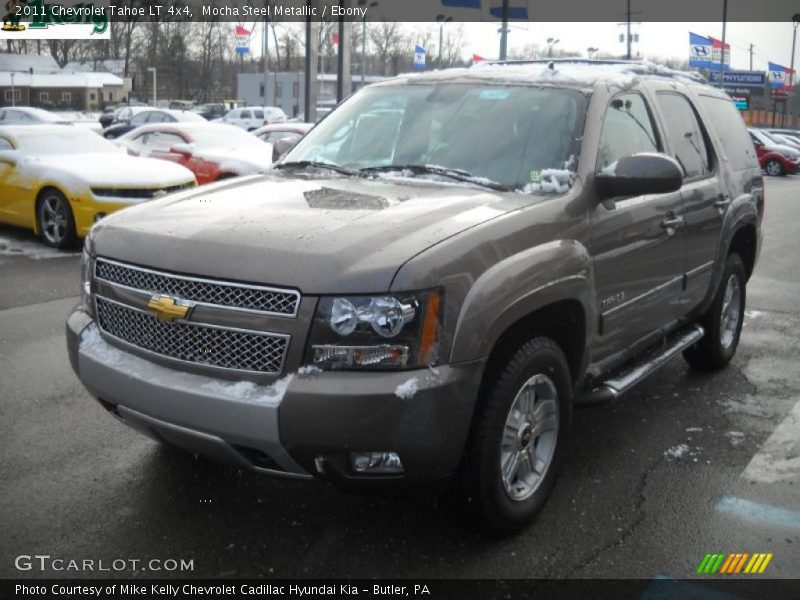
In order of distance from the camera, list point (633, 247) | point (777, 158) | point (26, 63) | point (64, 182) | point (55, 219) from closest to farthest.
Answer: point (633, 247)
point (64, 182)
point (55, 219)
point (777, 158)
point (26, 63)

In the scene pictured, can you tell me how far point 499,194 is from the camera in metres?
3.85

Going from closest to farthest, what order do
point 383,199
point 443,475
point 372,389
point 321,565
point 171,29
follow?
1. point 372,389
2. point 443,475
3. point 321,565
4. point 383,199
5. point 171,29

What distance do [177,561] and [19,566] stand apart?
58 cm

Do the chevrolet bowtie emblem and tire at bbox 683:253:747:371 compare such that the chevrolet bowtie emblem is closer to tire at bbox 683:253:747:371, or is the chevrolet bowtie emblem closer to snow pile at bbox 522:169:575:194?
snow pile at bbox 522:169:575:194

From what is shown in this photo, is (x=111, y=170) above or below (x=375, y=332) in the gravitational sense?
above

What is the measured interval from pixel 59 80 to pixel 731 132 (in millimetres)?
79323

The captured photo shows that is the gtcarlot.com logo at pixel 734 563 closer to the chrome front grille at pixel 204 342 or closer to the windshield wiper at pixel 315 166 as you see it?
the chrome front grille at pixel 204 342

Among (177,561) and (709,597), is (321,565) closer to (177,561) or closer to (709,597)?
(177,561)

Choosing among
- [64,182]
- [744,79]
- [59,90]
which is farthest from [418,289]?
[59,90]

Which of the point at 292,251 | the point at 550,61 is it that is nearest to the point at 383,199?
the point at 292,251

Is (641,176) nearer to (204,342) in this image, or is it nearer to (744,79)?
(204,342)

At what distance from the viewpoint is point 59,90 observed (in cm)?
7775

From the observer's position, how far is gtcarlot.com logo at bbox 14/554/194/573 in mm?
3289

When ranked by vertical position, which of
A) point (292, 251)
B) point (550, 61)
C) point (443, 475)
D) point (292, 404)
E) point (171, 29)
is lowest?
point (443, 475)
